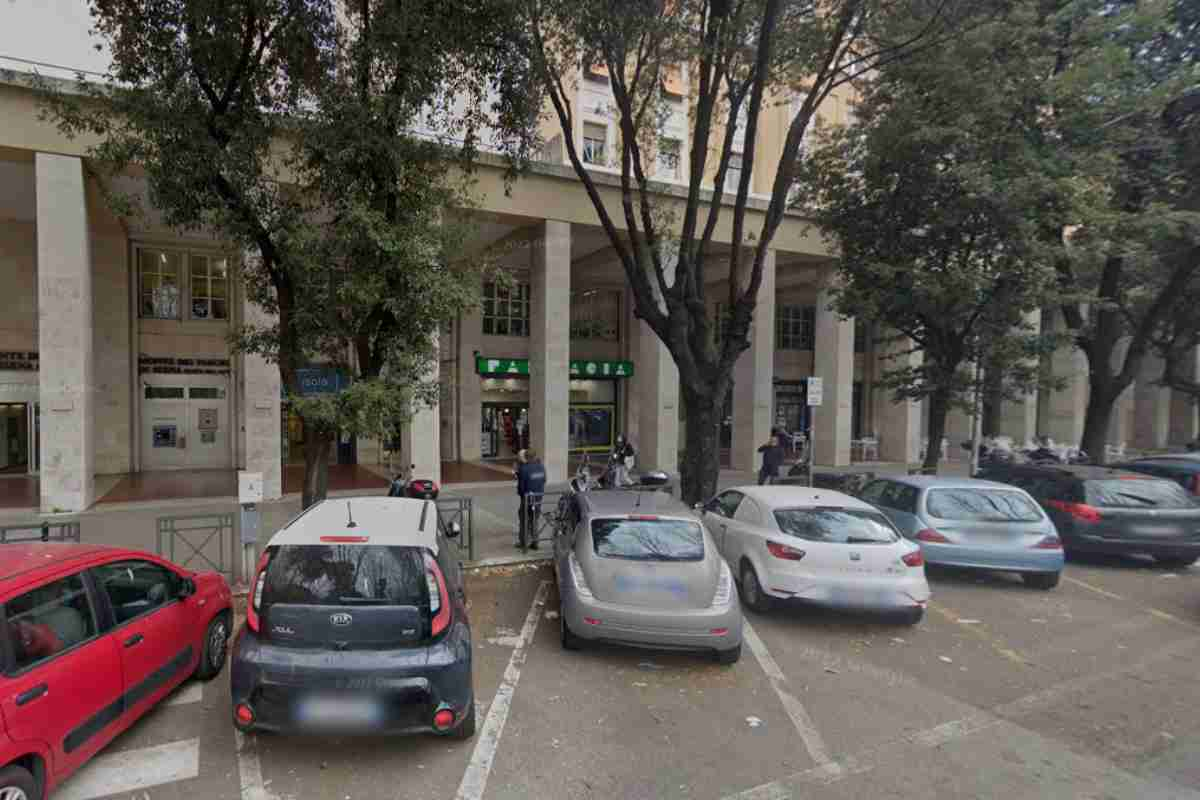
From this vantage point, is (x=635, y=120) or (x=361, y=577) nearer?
(x=361, y=577)

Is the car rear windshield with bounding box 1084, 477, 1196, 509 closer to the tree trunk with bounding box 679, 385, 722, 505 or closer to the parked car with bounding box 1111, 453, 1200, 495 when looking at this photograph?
the parked car with bounding box 1111, 453, 1200, 495

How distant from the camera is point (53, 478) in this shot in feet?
35.0

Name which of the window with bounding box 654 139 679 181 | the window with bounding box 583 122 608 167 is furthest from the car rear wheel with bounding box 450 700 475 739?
the window with bounding box 583 122 608 167

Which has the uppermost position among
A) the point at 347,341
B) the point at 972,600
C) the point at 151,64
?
the point at 151,64

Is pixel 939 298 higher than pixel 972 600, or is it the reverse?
pixel 939 298

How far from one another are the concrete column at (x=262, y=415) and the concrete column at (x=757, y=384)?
12.1 m

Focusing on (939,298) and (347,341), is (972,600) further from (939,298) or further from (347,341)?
(347,341)

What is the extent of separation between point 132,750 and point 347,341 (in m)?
4.51

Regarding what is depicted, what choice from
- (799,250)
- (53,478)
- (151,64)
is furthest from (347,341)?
(799,250)

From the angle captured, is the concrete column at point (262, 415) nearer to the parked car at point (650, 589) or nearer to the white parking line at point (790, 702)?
the parked car at point (650, 589)

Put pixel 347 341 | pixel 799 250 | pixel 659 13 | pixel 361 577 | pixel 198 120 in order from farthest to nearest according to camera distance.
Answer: pixel 799 250, pixel 659 13, pixel 347 341, pixel 198 120, pixel 361 577

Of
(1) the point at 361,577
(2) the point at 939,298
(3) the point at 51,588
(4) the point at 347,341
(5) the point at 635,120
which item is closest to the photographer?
(3) the point at 51,588

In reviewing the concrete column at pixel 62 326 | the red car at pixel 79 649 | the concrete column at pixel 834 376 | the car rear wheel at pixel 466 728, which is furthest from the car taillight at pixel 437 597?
the concrete column at pixel 834 376

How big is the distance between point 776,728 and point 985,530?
191 inches
